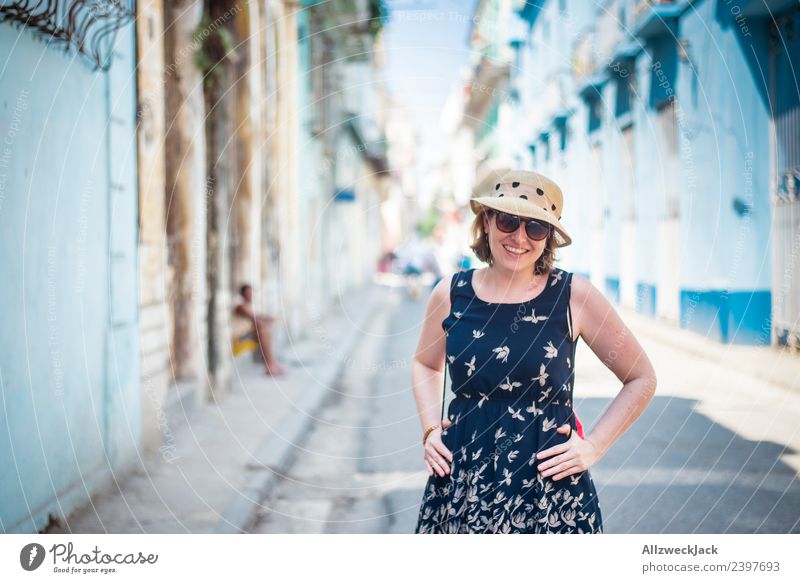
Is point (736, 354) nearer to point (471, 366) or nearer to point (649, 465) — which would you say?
point (649, 465)

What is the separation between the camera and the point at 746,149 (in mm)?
10586

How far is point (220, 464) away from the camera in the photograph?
19.9 ft

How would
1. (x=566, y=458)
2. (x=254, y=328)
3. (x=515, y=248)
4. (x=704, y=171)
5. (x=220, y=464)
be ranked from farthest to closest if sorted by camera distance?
(x=704, y=171) < (x=254, y=328) < (x=220, y=464) < (x=515, y=248) < (x=566, y=458)

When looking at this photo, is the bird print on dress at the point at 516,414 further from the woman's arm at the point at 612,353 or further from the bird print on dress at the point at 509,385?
the woman's arm at the point at 612,353

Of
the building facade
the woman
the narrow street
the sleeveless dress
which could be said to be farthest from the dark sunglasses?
the building facade

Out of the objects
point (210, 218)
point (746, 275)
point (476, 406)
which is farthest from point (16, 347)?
point (746, 275)

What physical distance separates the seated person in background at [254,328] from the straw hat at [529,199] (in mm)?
7227

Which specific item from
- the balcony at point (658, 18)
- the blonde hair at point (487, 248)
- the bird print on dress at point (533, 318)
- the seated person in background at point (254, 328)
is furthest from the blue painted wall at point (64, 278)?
the balcony at point (658, 18)

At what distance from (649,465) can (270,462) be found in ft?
7.91

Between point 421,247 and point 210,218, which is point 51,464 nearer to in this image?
point 210,218

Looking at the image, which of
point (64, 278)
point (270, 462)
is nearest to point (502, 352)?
point (64, 278)

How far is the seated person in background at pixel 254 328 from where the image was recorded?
970cm

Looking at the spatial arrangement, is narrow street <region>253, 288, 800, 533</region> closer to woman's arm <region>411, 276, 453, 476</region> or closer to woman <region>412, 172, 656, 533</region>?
woman <region>412, 172, 656, 533</region>
